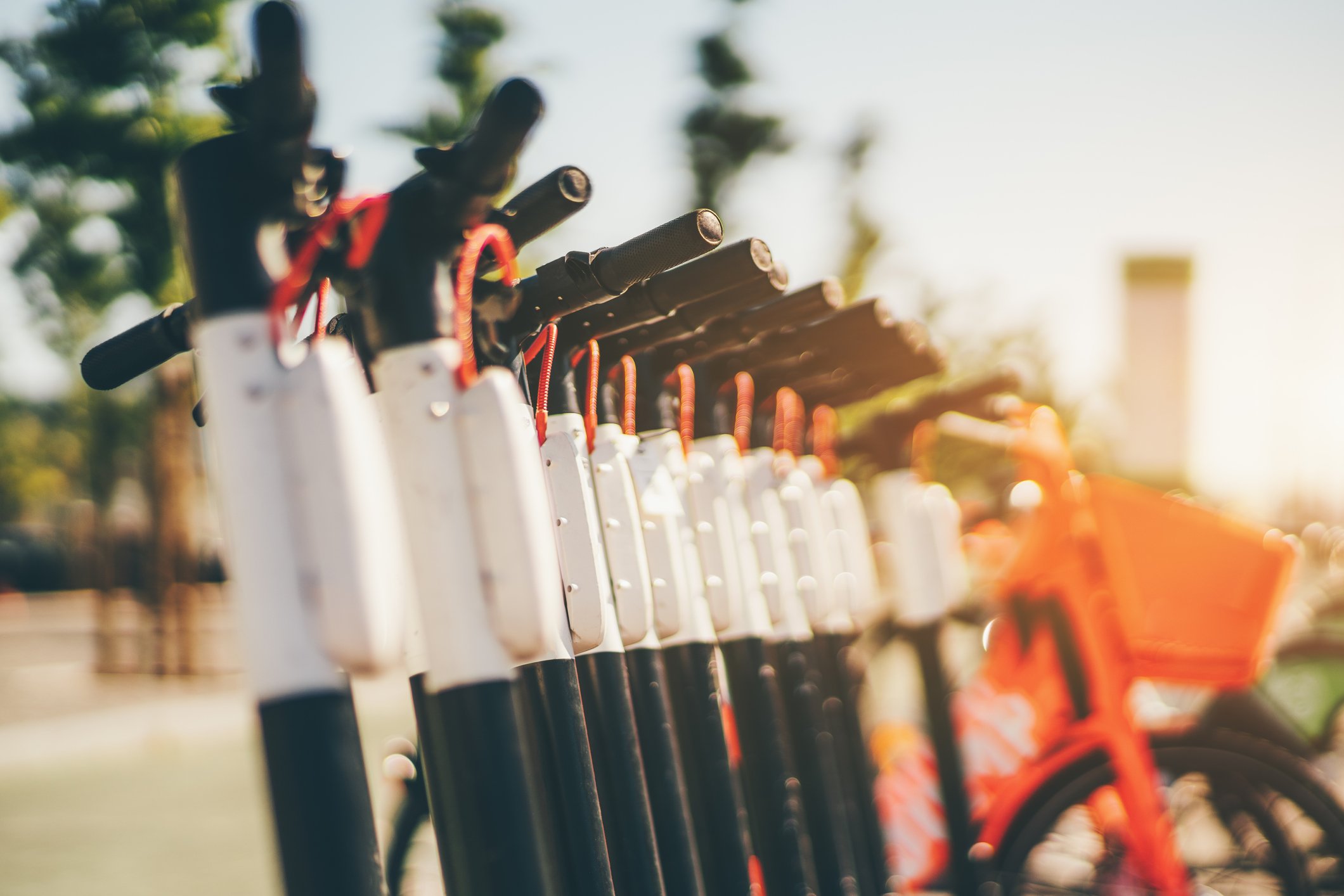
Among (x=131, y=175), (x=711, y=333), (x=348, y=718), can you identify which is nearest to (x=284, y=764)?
(x=348, y=718)

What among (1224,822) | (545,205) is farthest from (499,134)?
(1224,822)

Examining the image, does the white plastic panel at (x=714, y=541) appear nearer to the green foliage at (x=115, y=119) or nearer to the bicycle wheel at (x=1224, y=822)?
the bicycle wheel at (x=1224, y=822)

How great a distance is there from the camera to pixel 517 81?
80cm

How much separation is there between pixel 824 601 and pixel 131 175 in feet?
16.2

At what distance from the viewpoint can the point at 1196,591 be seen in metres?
2.19

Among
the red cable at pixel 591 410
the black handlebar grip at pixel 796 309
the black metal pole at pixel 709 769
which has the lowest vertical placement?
the black metal pole at pixel 709 769

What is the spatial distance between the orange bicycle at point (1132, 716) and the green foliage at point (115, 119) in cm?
394

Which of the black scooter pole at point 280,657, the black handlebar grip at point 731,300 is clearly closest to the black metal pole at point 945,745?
the black handlebar grip at point 731,300

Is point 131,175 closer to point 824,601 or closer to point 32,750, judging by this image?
point 32,750

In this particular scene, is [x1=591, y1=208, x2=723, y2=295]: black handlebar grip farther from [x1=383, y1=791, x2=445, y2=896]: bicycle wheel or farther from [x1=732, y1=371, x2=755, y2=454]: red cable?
[x1=383, y1=791, x2=445, y2=896]: bicycle wheel

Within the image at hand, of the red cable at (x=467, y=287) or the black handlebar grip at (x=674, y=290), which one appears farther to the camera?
the black handlebar grip at (x=674, y=290)

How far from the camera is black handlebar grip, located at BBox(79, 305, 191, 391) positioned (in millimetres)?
1117

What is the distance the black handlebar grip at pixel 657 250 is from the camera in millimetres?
1025

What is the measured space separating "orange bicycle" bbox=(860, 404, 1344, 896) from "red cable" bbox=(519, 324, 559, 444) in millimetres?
1368
